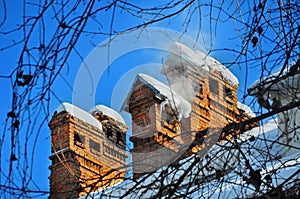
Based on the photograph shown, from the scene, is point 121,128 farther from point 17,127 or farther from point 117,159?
point 17,127

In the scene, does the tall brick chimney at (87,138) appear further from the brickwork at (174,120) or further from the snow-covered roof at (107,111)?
the brickwork at (174,120)

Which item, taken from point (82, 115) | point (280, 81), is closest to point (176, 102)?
point (82, 115)

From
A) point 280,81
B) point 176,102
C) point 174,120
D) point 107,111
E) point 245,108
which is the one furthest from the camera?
point 107,111

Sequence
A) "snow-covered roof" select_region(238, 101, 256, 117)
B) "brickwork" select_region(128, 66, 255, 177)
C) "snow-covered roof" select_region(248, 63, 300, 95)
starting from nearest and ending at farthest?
1. "snow-covered roof" select_region(248, 63, 300, 95)
2. "snow-covered roof" select_region(238, 101, 256, 117)
3. "brickwork" select_region(128, 66, 255, 177)

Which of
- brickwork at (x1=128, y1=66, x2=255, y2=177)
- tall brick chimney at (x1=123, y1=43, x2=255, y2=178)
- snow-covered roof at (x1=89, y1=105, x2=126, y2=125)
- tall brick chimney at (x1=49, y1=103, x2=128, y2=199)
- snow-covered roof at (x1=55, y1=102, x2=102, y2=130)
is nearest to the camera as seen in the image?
tall brick chimney at (x1=123, y1=43, x2=255, y2=178)

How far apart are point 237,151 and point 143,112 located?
3.47 metres

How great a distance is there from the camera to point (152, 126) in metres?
6.90

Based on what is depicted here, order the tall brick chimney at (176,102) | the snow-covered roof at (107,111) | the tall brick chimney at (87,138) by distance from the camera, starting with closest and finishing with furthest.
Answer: the tall brick chimney at (176,102), the tall brick chimney at (87,138), the snow-covered roof at (107,111)

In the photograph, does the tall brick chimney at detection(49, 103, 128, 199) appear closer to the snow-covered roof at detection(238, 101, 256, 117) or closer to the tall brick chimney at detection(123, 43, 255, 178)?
the tall brick chimney at detection(123, 43, 255, 178)

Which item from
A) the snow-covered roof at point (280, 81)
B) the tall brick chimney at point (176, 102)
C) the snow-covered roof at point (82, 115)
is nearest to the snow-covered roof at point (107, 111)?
the snow-covered roof at point (82, 115)

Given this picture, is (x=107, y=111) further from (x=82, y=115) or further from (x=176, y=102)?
(x=176, y=102)

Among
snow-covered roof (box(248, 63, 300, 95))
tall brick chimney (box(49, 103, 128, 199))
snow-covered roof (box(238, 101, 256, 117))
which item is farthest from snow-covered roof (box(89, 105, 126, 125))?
snow-covered roof (box(248, 63, 300, 95))

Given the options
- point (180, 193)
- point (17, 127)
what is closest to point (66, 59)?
point (17, 127)

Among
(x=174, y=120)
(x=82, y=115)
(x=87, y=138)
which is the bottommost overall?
(x=174, y=120)
